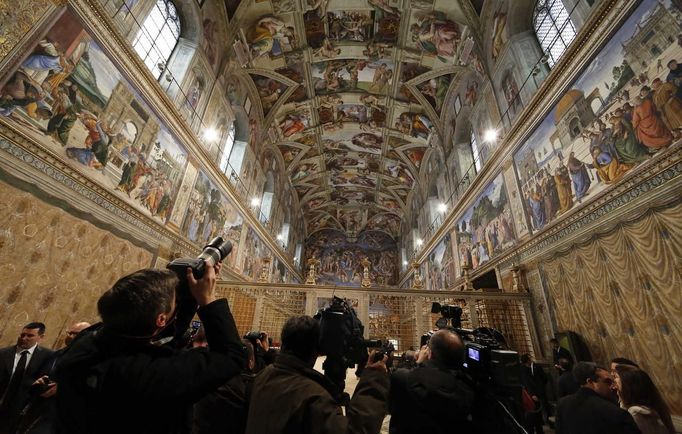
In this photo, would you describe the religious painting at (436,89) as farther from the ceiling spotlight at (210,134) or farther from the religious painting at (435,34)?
the ceiling spotlight at (210,134)

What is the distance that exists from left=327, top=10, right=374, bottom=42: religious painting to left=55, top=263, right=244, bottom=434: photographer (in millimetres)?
13430

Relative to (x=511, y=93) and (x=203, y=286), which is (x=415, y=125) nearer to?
(x=511, y=93)

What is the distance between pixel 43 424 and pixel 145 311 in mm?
2572

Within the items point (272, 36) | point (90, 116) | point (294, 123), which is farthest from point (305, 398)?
point (294, 123)

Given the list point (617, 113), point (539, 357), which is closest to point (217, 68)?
point (617, 113)

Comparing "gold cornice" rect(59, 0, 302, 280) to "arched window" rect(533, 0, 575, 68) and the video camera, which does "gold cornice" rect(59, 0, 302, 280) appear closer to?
the video camera

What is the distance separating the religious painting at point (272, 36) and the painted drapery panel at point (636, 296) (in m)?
12.3

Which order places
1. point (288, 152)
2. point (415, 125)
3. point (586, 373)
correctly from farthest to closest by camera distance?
1. point (288, 152)
2. point (415, 125)
3. point (586, 373)

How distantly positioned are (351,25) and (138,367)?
45.7 ft

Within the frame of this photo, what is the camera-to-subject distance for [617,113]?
4.79 metres

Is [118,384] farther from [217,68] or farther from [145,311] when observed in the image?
[217,68]

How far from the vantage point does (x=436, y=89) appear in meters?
13.5

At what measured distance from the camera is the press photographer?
35.3 inches

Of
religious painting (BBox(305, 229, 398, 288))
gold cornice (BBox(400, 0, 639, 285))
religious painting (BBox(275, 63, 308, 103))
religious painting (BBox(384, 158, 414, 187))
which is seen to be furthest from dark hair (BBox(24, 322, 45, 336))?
religious painting (BBox(305, 229, 398, 288))
